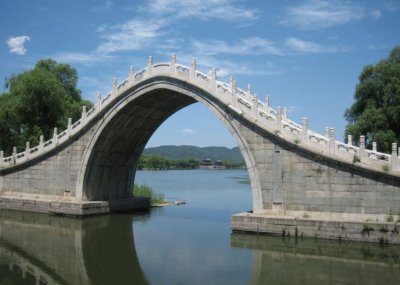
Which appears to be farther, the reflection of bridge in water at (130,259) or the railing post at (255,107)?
the railing post at (255,107)

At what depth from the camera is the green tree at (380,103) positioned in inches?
942

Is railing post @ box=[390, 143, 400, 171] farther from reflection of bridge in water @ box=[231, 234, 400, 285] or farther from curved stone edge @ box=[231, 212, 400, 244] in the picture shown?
reflection of bridge in water @ box=[231, 234, 400, 285]

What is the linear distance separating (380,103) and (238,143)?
394 inches

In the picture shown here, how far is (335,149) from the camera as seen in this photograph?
1791 centimetres

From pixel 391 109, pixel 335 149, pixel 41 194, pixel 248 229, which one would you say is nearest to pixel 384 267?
pixel 335 149

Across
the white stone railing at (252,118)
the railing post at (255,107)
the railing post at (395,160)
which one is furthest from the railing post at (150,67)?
the railing post at (395,160)

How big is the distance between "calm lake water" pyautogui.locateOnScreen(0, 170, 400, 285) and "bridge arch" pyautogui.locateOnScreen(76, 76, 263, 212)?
5.44 meters

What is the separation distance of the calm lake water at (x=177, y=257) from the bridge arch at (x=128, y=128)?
5.44 m

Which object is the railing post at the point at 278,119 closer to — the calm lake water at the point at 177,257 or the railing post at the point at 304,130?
the railing post at the point at 304,130

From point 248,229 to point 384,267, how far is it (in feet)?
21.3

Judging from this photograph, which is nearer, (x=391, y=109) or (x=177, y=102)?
(x=391, y=109)

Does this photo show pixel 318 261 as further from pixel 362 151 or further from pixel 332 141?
pixel 332 141

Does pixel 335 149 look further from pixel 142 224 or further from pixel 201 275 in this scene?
pixel 142 224

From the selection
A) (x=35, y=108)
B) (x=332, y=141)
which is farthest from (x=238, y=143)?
(x=35, y=108)
